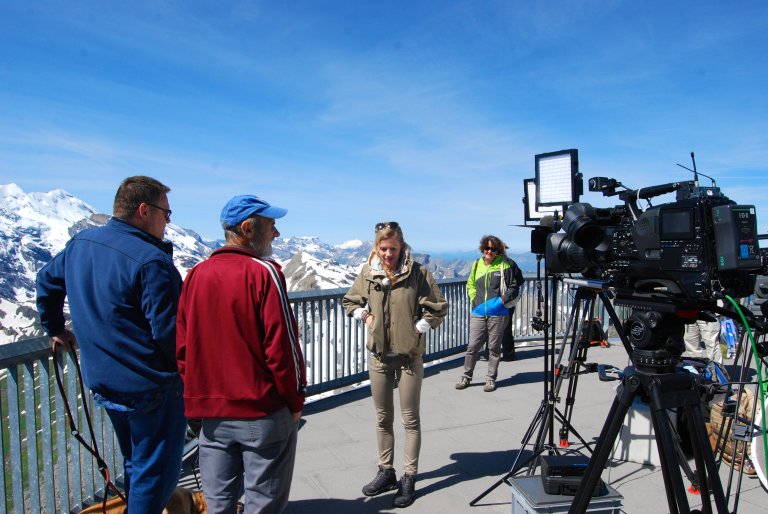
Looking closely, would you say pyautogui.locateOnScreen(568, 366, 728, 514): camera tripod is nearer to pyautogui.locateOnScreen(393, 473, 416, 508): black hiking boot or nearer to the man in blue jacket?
pyautogui.locateOnScreen(393, 473, 416, 508): black hiking boot

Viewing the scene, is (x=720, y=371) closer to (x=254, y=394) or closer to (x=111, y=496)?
(x=254, y=394)

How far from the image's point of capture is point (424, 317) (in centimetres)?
373

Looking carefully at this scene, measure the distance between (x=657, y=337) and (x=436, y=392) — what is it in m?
4.51

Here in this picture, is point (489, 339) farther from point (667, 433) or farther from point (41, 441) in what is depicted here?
point (41, 441)

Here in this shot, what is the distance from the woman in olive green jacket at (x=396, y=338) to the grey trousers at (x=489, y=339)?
303 cm

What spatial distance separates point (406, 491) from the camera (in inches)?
142

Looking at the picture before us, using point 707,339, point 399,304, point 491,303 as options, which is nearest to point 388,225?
point 399,304

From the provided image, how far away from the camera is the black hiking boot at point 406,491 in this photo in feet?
11.7

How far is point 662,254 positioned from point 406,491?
2.48m

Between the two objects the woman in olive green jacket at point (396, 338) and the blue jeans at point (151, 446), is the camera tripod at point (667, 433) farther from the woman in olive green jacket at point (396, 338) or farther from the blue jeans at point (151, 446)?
the blue jeans at point (151, 446)

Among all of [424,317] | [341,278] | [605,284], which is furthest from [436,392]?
[341,278]

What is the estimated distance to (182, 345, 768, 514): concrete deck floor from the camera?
142 inches

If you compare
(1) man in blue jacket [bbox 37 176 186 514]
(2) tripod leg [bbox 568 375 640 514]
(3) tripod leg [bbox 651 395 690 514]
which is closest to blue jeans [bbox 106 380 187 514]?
(1) man in blue jacket [bbox 37 176 186 514]

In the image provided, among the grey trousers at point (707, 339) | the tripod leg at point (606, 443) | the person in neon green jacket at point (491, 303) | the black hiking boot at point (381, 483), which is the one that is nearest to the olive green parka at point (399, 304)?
the black hiking boot at point (381, 483)
